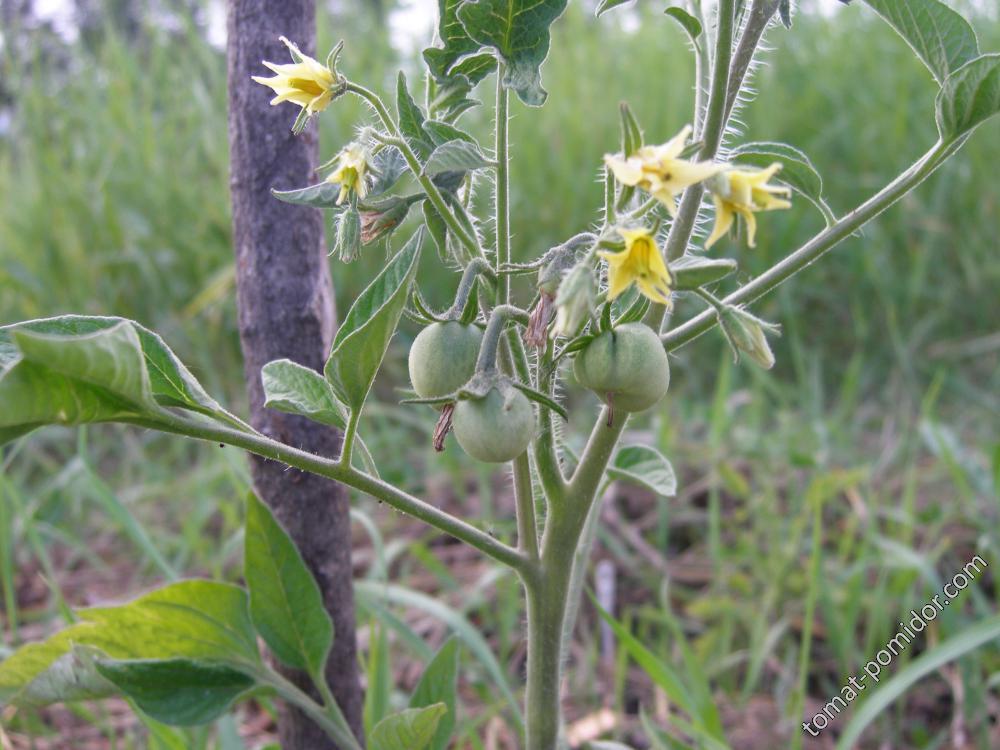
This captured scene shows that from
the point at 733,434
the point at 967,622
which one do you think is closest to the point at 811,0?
the point at 733,434

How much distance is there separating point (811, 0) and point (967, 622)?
Result: 3679 millimetres

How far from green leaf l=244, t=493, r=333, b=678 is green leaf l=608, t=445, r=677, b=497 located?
1.34ft

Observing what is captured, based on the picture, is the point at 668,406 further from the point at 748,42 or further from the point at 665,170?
the point at 665,170

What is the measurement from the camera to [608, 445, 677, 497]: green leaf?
116cm

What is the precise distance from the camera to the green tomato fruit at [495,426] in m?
0.83

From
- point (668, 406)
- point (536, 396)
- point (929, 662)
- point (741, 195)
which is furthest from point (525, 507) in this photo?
point (668, 406)

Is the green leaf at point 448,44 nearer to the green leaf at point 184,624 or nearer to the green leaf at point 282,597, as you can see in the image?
the green leaf at point 282,597

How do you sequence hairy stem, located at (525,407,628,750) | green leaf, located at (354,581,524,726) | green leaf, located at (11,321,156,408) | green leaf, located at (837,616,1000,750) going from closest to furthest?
green leaf, located at (11,321,156,408) < hairy stem, located at (525,407,628,750) < green leaf, located at (837,616,1000,750) < green leaf, located at (354,581,524,726)

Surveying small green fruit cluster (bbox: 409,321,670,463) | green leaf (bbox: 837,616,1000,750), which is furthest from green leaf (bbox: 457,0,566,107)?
green leaf (bbox: 837,616,1000,750)

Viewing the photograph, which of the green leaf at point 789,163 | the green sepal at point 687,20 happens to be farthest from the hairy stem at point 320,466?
the green sepal at point 687,20

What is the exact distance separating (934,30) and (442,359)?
63cm

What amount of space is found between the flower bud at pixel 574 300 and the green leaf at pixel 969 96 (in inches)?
17.6

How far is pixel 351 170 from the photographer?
912 mm

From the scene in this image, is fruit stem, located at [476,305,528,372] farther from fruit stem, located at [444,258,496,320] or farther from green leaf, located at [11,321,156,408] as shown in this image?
green leaf, located at [11,321,156,408]
